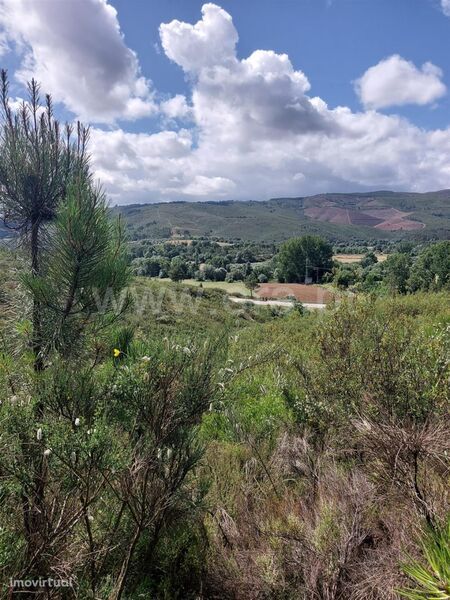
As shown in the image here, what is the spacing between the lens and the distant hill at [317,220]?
117906 mm

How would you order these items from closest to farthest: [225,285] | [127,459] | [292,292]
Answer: [127,459], [292,292], [225,285]

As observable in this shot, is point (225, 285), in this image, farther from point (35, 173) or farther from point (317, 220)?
point (317, 220)

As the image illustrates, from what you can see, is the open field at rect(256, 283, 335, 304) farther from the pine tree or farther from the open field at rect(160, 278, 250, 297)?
the pine tree

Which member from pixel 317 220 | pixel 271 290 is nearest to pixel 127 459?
pixel 271 290

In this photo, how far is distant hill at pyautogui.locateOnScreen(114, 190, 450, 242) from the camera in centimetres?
11791

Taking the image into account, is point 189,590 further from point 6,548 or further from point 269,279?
point 269,279

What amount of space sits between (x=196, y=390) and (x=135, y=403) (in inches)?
15.9

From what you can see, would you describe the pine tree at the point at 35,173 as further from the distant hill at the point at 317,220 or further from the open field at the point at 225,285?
the distant hill at the point at 317,220

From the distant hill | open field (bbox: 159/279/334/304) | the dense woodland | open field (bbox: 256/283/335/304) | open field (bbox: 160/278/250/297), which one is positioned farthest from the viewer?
the distant hill

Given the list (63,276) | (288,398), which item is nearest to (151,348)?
(63,276)

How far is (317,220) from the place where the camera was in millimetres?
155750

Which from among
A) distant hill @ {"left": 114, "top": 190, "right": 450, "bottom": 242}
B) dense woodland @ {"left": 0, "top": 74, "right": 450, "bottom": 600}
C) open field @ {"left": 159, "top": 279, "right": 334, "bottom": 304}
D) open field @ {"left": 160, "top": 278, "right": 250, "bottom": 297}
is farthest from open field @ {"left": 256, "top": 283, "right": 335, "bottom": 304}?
distant hill @ {"left": 114, "top": 190, "right": 450, "bottom": 242}

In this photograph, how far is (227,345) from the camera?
8.61ft

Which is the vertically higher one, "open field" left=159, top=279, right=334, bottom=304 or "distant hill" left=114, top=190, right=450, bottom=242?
"distant hill" left=114, top=190, right=450, bottom=242
